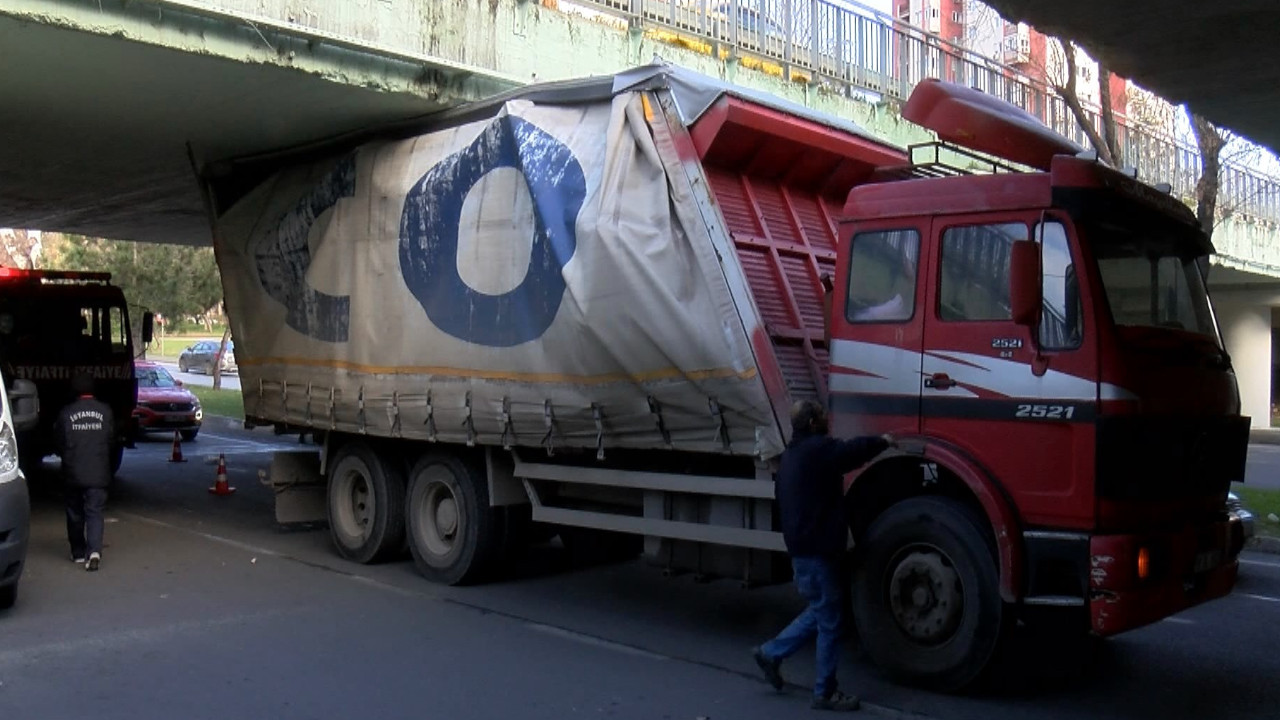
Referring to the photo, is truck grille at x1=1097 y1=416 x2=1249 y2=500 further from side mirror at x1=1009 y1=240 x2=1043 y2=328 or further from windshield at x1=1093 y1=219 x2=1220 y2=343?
side mirror at x1=1009 y1=240 x2=1043 y2=328

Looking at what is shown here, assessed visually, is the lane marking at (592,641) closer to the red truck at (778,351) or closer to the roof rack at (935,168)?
the red truck at (778,351)

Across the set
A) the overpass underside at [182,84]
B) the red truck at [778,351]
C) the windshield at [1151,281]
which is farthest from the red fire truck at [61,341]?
the windshield at [1151,281]

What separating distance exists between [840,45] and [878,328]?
8356 millimetres

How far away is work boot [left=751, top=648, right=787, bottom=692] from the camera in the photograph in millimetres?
6742

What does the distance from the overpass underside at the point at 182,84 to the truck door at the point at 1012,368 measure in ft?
19.0

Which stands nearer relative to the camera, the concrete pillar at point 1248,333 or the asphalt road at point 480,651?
the asphalt road at point 480,651

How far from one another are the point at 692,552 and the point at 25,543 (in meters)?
4.59

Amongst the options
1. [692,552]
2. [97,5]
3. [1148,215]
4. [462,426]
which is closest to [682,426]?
[692,552]

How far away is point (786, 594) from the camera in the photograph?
9.61 meters

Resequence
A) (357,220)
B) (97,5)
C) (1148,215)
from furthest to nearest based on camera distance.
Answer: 1. (357,220)
2. (97,5)
3. (1148,215)

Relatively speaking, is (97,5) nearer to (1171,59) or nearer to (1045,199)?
(1045,199)

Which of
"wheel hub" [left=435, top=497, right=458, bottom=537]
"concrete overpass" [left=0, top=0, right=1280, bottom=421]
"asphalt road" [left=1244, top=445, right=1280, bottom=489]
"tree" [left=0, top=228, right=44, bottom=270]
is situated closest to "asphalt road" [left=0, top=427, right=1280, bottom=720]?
"wheel hub" [left=435, top=497, right=458, bottom=537]

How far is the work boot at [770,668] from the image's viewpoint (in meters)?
6.74

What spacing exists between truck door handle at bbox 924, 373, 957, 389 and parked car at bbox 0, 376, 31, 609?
6.05 metres
